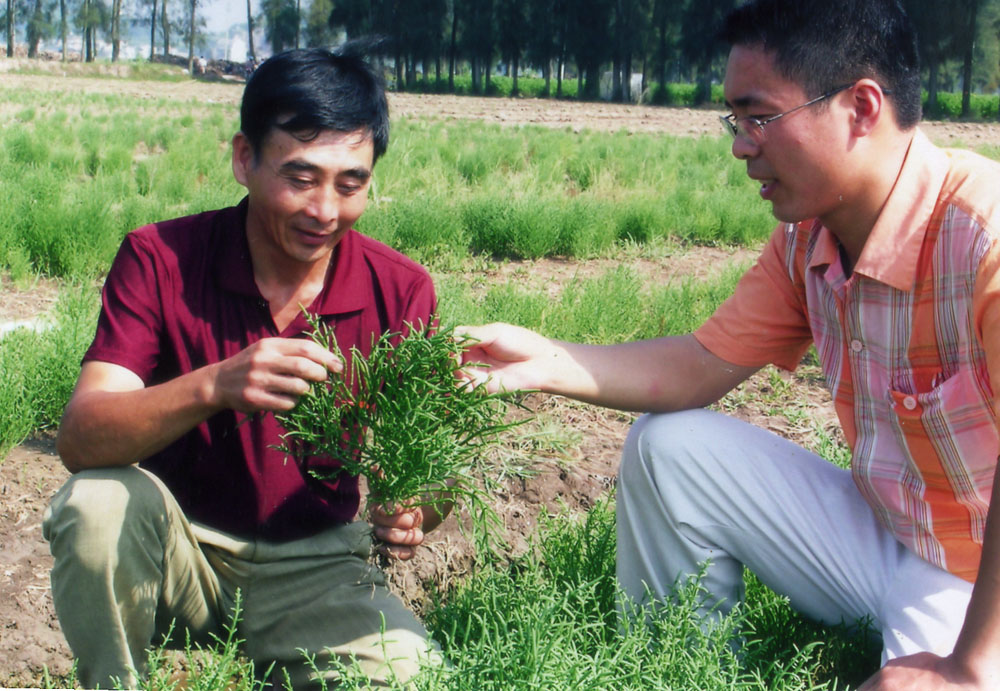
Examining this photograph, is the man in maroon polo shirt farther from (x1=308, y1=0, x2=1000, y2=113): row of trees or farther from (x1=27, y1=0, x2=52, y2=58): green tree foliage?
(x1=27, y1=0, x2=52, y2=58): green tree foliage

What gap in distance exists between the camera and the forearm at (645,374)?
2402 millimetres

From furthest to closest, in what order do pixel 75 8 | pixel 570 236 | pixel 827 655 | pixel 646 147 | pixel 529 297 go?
pixel 75 8 < pixel 646 147 < pixel 570 236 < pixel 529 297 < pixel 827 655

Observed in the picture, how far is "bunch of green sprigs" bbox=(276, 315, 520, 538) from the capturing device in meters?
1.94

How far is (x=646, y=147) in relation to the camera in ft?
50.4

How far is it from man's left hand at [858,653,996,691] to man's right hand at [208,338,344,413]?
1.11 meters

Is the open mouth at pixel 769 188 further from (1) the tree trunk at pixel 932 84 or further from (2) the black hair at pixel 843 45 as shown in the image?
(1) the tree trunk at pixel 932 84

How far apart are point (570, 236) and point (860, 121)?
16.4ft

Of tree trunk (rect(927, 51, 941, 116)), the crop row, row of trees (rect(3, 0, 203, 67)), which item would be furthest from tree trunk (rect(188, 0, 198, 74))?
the crop row

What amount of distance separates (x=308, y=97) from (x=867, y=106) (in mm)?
1142

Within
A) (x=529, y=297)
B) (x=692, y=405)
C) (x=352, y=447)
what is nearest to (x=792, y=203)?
(x=692, y=405)

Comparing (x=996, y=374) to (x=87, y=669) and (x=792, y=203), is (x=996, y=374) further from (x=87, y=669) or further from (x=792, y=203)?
(x=87, y=669)

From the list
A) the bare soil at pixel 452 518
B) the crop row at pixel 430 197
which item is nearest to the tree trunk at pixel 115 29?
the crop row at pixel 430 197

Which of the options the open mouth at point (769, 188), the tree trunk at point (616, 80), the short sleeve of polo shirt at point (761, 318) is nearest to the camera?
the open mouth at point (769, 188)

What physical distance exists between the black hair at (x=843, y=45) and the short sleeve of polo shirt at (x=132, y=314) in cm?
135
